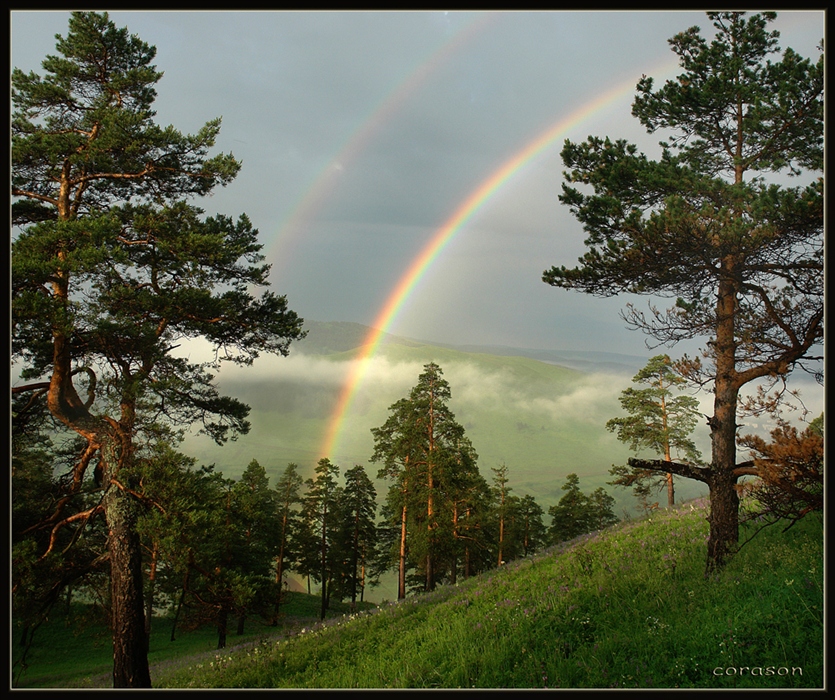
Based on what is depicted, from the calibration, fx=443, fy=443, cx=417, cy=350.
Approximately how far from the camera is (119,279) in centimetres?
970

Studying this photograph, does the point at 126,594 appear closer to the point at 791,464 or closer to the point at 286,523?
the point at 791,464

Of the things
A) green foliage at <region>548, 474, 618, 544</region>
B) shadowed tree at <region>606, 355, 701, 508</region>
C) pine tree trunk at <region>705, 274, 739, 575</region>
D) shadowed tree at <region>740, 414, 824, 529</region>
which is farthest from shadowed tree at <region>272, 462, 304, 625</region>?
shadowed tree at <region>740, 414, 824, 529</region>

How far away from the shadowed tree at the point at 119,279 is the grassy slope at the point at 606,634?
3.98 m

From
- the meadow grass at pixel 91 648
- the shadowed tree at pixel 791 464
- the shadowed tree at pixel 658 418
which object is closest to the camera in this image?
the shadowed tree at pixel 791 464

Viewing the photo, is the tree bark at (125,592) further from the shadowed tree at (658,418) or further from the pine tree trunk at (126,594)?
the shadowed tree at (658,418)

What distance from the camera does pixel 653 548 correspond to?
36.8 feet

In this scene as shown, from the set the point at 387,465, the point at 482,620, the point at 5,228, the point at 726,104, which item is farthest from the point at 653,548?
the point at 387,465

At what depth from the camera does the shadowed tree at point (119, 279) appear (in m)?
8.26

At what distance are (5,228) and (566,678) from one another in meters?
10.8

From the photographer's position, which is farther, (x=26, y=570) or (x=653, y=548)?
(x=653, y=548)

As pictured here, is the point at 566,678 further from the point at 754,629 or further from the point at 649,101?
the point at 649,101

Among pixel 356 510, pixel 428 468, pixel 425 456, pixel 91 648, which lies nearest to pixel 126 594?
pixel 428 468

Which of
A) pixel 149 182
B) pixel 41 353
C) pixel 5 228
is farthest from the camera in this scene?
pixel 149 182

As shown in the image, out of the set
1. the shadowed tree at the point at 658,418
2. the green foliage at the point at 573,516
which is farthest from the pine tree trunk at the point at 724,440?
the green foliage at the point at 573,516
